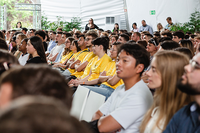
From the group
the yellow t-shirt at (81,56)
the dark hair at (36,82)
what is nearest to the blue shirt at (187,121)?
the dark hair at (36,82)

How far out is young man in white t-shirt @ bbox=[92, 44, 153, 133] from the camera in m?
1.80

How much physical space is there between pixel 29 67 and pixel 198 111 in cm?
89

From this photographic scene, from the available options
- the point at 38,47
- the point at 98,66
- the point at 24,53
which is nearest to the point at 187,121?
the point at 98,66

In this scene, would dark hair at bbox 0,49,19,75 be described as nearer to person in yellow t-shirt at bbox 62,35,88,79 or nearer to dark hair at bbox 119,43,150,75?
dark hair at bbox 119,43,150,75

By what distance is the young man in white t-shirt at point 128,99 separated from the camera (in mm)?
1799

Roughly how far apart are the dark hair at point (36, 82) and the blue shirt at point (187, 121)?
2.42ft

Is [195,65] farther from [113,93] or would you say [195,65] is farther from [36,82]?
[113,93]

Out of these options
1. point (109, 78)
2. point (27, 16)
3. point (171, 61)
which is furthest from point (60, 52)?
point (27, 16)

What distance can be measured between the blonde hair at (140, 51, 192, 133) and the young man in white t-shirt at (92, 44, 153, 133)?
0.60ft

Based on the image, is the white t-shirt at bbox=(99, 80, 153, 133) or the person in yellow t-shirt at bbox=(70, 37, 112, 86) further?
the person in yellow t-shirt at bbox=(70, 37, 112, 86)

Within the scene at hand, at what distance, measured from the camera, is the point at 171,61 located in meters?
1.61

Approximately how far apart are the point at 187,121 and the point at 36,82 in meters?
0.86

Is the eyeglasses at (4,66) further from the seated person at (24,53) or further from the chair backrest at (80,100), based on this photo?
the seated person at (24,53)

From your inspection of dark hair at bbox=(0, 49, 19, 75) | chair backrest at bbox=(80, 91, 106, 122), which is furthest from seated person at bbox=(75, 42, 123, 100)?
dark hair at bbox=(0, 49, 19, 75)
